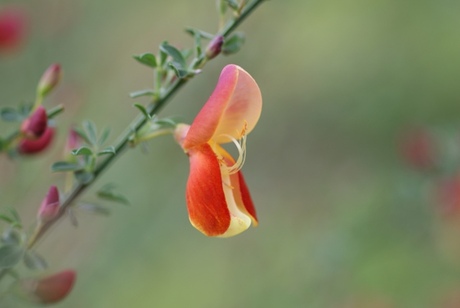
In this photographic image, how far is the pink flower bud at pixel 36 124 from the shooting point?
28.9 inches

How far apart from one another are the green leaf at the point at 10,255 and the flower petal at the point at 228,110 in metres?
0.20

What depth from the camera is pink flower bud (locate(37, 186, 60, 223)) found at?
0.70 metres

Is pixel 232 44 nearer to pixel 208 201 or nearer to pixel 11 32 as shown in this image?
pixel 208 201

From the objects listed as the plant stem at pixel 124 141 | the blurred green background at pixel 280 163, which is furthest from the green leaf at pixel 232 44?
the blurred green background at pixel 280 163

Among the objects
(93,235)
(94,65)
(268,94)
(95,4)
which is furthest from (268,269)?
(268,94)

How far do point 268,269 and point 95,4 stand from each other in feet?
3.66

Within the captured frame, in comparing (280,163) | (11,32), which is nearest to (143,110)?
(11,32)

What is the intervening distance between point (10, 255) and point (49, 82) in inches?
9.1

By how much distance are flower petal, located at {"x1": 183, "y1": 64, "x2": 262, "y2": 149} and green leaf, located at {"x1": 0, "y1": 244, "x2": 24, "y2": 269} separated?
20cm

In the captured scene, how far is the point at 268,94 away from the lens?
3.43 metres

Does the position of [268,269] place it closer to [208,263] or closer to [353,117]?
[208,263]

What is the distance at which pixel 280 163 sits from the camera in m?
3.29

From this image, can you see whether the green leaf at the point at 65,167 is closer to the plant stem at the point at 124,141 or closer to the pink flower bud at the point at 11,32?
the plant stem at the point at 124,141

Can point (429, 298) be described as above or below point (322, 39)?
below
